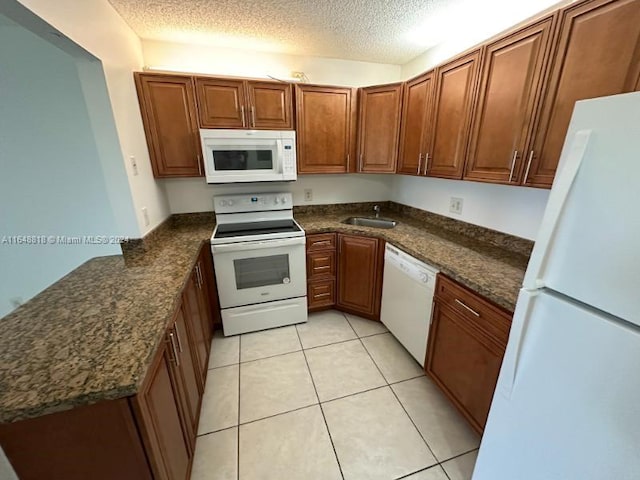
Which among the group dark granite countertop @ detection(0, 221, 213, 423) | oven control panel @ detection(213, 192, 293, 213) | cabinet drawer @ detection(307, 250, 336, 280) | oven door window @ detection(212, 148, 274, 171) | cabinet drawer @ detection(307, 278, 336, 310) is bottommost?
cabinet drawer @ detection(307, 278, 336, 310)

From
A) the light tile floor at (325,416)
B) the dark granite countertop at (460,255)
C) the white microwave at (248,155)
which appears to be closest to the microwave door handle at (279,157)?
the white microwave at (248,155)

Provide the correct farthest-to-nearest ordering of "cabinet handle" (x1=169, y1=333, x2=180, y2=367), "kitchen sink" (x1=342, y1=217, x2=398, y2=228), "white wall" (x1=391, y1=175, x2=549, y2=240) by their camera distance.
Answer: "kitchen sink" (x1=342, y1=217, x2=398, y2=228)
"white wall" (x1=391, y1=175, x2=549, y2=240)
"cabinet handle" (x1=169, y1=333, x2=180, y2=367)

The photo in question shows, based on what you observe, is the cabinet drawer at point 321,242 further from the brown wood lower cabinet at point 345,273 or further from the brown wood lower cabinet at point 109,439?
the brown wood lower cabinet at point 109,439

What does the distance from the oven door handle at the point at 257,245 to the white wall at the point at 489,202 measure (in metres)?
1.28

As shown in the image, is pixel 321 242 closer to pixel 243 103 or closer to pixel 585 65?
pixel 243 103

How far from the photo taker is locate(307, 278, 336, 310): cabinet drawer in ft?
7.96

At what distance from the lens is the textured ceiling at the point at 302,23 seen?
1.58 m

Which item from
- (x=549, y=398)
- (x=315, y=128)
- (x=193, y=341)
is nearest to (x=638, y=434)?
(x=549, y=398)

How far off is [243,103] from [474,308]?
2.20 meters

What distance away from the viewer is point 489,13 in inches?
65.5

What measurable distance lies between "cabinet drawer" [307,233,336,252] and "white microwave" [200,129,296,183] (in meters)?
0.56

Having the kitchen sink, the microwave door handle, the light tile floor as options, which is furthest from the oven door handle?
the light tile floor

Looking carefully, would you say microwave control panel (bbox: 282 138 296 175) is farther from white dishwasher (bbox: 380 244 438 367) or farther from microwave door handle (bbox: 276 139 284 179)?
white dishwasher (bbox: 380 244 438 367)

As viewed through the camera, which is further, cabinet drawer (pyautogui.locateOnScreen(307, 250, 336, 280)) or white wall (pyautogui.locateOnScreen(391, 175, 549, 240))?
cabinet drawer (pyautogui.locateOnScreen(307, 250, 336, 280))
